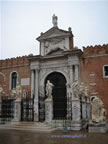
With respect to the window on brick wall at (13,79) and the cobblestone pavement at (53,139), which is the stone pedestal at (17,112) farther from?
the window on brick wall at (13,79)

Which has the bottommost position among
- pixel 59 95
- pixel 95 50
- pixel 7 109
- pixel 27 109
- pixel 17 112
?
pixel 7 109

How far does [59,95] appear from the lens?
15.0 meters

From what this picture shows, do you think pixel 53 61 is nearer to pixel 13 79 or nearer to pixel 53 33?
pixel 53 33

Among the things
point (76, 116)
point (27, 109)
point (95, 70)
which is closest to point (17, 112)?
point (27, 109)

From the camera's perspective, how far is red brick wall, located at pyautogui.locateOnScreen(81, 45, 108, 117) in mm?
13502

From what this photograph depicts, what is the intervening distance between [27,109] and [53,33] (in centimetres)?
741

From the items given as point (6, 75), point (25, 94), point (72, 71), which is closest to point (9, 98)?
point (25, 94)

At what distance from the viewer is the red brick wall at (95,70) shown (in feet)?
44.3

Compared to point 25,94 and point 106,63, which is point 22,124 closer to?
point 25,94

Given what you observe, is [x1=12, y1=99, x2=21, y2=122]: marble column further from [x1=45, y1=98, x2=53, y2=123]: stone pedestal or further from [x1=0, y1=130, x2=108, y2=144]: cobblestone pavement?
[x1=0, y1=130, x2=108, y2=144]: cobblestone pavement

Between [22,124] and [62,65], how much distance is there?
630cm

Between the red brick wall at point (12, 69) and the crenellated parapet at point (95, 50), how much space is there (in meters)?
5.92

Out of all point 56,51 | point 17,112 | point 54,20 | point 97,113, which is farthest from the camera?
point 54,20

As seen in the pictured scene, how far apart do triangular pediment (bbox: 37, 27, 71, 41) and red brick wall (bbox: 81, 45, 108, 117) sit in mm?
2547
